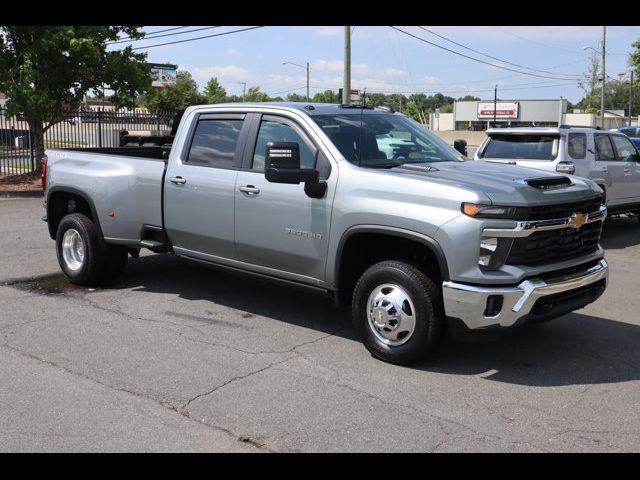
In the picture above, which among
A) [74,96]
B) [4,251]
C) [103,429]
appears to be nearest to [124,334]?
[103,429]

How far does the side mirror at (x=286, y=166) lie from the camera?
537cm

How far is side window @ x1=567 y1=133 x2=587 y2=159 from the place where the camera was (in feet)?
36.7

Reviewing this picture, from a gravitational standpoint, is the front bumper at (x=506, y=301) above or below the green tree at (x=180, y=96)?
below

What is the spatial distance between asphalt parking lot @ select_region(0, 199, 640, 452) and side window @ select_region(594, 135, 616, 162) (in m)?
4.97

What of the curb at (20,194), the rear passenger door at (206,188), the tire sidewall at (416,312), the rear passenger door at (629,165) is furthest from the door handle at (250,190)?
the curb at (20,194)

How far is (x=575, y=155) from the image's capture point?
1123 cm

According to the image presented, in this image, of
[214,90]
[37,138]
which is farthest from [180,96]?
[37,138]

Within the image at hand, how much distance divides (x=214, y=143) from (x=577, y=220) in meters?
3.35

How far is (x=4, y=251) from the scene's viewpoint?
381 inches

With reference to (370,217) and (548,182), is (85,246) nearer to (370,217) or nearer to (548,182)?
(370,217)

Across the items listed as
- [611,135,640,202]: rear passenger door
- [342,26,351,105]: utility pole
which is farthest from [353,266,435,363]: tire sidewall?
[342,26,351,105]: utility pole

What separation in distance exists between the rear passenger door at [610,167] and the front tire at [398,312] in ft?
25.1

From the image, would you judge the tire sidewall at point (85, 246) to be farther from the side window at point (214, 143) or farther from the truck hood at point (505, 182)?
the truck hood at point (505, 182)
